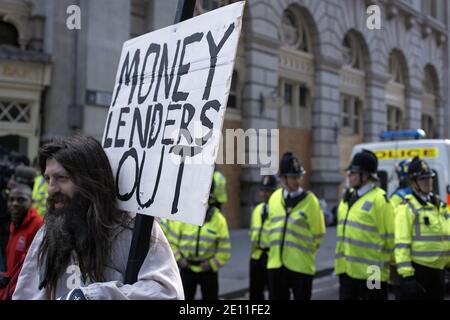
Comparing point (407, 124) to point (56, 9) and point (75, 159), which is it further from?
point (75, 159)

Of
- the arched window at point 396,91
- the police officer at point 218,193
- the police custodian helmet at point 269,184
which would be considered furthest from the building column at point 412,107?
the police officer at point 218,193

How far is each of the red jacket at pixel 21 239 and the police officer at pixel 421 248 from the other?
307 cm

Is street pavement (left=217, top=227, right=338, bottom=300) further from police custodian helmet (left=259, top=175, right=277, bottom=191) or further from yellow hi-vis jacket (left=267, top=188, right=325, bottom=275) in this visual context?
yellow hi-vis jacket (left=267, top=188, right=325, bottom=275)

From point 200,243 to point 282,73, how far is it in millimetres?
12588

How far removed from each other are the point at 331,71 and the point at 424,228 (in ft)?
49.3

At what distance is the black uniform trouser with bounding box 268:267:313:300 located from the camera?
5871 millimetres

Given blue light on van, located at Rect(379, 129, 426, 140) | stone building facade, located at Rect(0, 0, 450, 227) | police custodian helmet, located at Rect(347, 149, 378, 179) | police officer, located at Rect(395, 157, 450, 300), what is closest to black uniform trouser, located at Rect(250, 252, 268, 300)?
police custodian helmet, located at Rect(347, 149, 378, 179)

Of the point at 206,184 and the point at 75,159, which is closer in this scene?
the point at 206,184

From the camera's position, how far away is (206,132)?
2053 mm

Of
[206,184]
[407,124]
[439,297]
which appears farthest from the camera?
[407,124]

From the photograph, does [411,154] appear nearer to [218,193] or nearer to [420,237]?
[218,193]

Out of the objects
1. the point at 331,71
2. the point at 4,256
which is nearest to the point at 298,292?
the point at 4,256

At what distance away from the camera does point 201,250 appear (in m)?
5.98

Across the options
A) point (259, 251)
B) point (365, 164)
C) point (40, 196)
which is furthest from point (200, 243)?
point (40, 196)
